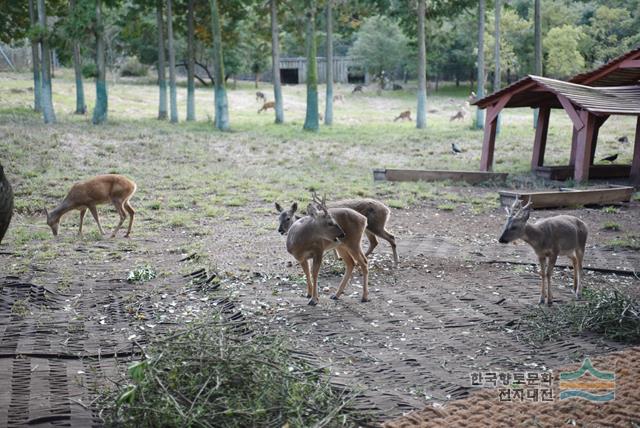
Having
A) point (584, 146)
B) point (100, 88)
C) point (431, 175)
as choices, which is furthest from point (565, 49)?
point (431, 175)

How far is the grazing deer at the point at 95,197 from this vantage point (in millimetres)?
11375

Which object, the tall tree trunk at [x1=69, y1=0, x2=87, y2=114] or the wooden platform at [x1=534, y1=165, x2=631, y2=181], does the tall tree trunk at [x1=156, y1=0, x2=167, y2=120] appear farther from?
the wooden platform at [x1=534, y1=165, x2=631, y2=181]

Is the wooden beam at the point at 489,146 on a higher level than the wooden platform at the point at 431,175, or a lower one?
higher

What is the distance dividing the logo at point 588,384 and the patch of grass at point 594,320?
0.83 meters

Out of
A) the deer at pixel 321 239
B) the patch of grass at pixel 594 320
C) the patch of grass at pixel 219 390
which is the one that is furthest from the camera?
the deer at pixel 321 239

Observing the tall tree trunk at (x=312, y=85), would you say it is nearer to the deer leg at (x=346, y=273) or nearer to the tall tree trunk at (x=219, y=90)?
the tall tree trunk at (x=219, y=90)

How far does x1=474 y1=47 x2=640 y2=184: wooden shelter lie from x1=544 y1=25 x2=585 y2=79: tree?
21108mm

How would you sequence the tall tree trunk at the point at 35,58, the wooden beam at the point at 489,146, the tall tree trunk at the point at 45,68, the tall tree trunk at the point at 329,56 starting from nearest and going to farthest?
the wooden beam at the point at 489,146 → the tall tree trunk at the point at 45,68 → the tall tree trunk at the point at 35,58 → the tall tree trunk at the point at 329,56

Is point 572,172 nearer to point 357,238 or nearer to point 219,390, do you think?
point 357,238

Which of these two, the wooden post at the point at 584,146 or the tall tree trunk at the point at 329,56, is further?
the tall tree trunk at the point at 329,56

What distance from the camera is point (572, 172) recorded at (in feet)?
59.0

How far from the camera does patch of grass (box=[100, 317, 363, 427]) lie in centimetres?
462

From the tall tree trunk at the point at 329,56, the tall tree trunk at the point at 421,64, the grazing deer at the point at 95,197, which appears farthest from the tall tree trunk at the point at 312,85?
the grazing deer at the point at 95,197

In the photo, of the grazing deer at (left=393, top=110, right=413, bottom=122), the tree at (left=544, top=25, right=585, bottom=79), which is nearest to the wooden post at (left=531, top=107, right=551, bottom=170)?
the grazing deer at (left=393, top=110, right=413, bottom=122)
